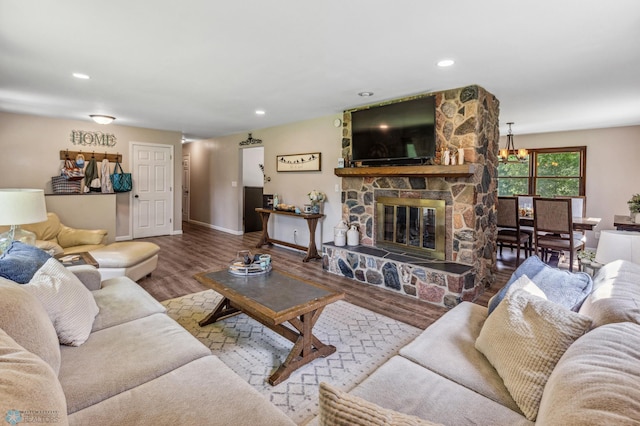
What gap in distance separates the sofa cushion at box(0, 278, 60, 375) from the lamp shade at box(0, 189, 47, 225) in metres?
1.42

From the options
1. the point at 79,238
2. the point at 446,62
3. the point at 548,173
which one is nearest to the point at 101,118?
the point at 79,238

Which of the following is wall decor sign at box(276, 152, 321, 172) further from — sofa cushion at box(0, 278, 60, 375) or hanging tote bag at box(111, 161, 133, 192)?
sofa cushion at box(0, 278, 60, 375)

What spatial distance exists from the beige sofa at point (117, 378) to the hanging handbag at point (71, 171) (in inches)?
207

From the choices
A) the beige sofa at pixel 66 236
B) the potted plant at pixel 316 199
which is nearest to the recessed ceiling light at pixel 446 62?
the potted plant at pixel 316 199

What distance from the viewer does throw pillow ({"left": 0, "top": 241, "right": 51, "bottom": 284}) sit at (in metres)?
1.88

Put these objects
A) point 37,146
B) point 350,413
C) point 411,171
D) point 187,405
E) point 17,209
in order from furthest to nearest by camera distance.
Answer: point 37,146 < point 411,171 < point 17,209 < point 187,405 < point 350,413

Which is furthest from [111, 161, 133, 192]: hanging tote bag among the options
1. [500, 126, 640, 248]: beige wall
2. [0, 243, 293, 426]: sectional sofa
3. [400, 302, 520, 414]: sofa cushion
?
[500, 126, 640, 248]: beige wall

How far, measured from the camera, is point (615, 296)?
54.7 inches

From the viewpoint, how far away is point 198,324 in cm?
292

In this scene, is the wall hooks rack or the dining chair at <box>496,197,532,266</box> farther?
the wall hooks rack

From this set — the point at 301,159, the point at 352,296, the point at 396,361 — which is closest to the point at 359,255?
the point at 352,296

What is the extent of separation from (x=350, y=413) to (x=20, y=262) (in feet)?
7.39

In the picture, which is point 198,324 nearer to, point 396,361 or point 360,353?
point 360,353

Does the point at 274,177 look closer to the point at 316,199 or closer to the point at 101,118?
the point at 316,199
